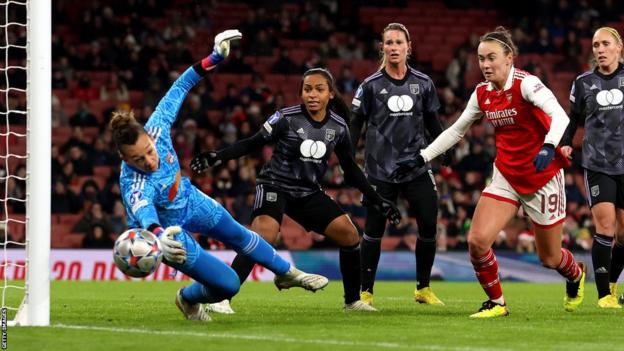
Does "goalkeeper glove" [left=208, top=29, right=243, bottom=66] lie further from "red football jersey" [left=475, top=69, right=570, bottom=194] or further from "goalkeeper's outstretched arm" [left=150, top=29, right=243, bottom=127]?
"red football jersey" [left=475, top=69, right=570, bottom=194]

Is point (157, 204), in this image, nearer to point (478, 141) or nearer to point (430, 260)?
point (430, 260)

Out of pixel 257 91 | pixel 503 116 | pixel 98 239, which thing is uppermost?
pixel 257 91

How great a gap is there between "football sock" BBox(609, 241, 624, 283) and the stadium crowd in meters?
9.05

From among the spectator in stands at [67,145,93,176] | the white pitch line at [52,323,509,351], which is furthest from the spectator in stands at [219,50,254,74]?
the white pitch line at [52,323,509,351]

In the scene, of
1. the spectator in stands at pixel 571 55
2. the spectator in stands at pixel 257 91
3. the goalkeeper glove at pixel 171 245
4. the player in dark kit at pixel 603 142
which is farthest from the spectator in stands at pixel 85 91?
the goalkeeper glove at pixel 171 245

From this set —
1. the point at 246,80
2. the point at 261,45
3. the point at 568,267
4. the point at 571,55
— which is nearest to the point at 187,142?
the point at 246,80

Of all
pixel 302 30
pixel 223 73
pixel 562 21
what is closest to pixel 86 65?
pixel 223 73

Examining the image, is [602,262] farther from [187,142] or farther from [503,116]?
[187,142]

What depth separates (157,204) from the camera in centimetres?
844

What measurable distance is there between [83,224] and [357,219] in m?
4.78

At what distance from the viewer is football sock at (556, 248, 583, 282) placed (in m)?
9.95

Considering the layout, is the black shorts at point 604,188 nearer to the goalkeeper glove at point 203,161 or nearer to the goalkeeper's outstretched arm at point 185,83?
the goalkeeper glove at point 203,161

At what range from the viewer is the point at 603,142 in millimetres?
10969

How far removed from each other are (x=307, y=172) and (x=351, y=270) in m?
0.92
